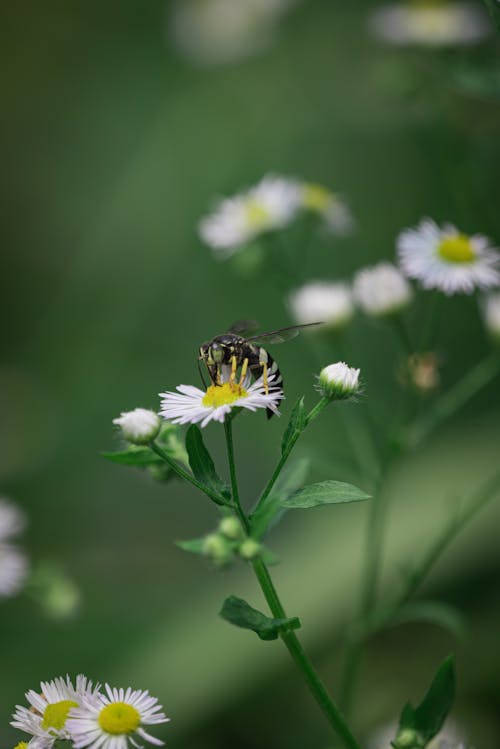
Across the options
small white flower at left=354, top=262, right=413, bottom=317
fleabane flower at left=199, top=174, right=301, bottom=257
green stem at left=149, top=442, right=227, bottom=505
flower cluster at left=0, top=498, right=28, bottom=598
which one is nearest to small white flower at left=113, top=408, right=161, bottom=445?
green stem at left=149, top=442, right=227, bottom=505

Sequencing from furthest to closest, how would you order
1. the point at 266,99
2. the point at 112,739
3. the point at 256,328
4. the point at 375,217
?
the point at 266,99, the point at 375,217, the point at 256,328, the point at 112,739

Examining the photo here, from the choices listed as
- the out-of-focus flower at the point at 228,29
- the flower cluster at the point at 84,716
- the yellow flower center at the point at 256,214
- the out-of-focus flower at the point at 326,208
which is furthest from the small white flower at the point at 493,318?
the out-of-focus flower at the point at 228,29

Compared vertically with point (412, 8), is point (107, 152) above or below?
above

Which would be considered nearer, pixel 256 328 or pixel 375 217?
pixel 256 328

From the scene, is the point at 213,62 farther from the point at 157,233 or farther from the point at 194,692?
the point at 194,692

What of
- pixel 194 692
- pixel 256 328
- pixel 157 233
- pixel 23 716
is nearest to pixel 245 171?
pixel 157 233

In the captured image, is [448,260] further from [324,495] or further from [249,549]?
[249,549]

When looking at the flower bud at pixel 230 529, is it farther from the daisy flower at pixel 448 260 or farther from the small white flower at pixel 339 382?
the daisy flower at pixel 448 260

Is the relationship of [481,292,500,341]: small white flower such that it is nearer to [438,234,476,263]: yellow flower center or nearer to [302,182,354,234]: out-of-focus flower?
[438,234,476,263]: yellow flower center
